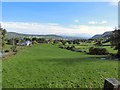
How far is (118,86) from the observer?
11.7ft

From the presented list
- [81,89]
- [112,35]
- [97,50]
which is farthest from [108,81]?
[97,50]

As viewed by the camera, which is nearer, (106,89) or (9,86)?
(106,89)

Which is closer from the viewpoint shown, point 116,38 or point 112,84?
point 112,84

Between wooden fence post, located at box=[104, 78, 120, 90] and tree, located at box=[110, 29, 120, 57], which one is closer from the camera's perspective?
wooden fence post, located at box=[104, 78, 120, 90]

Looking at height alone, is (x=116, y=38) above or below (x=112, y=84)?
above

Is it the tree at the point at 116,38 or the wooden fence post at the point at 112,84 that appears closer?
the wooden fence post at the point at 112,84

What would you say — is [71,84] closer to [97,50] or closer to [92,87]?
[92,87]

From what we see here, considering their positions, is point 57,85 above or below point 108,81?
below

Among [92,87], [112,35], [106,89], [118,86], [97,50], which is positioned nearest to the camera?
[118,86]

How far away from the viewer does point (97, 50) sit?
189ft

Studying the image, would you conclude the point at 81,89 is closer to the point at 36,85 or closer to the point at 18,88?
the point at 36,85

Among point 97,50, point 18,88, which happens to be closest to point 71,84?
point 18,88

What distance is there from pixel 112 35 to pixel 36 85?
35483 millimetres

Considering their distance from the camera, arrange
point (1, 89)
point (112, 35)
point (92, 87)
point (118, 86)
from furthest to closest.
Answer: point (112, 35) < point (92, 87) < point (1, 89) < point (118, 86)
